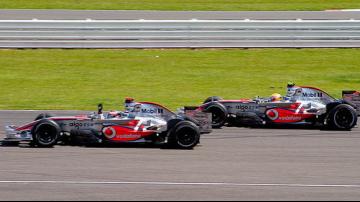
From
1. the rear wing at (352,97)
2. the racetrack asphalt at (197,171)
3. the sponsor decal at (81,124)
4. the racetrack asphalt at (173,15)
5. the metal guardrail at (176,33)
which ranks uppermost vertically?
the racetrack asphalt at (173,15)

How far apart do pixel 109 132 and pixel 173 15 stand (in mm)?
17028

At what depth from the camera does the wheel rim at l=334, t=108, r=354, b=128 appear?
17.7 m

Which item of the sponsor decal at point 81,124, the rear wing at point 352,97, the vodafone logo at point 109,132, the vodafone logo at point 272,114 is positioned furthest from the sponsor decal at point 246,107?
the sponsor decal at point 81,124

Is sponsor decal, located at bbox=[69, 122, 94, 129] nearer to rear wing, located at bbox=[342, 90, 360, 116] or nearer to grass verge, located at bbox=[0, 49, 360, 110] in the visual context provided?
grass verge, located at bbox=[0, 49, 360, 110]

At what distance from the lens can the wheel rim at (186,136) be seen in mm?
15071

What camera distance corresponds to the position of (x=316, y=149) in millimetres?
15266

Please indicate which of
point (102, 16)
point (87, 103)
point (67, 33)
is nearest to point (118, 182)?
point (87, 103)

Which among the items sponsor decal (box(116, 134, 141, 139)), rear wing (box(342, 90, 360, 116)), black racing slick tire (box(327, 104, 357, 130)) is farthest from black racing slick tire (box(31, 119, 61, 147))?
rear wing (box(342, 90, 360, 116))

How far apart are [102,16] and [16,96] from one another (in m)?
9.97

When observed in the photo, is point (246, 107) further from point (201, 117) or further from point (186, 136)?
point (186, 136)

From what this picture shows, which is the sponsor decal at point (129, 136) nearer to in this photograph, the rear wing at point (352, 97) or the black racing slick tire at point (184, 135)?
the black racing slick tire at point (184, 135)

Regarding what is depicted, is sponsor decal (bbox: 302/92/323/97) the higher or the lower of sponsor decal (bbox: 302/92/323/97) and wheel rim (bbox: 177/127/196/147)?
the higher

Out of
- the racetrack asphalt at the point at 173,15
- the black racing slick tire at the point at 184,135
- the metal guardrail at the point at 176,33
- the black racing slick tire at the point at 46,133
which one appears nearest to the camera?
the black racing slick tire at the point at 46,133

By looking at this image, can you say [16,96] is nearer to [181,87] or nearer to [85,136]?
[181,87]
